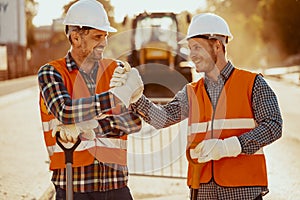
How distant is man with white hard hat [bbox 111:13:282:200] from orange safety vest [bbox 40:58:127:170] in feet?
1.31

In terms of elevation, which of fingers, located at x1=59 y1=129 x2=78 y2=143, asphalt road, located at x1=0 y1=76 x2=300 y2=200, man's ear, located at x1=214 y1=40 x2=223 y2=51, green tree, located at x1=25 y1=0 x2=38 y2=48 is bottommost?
green tree, located at x1=25 y1=0 x2=38 y2=48

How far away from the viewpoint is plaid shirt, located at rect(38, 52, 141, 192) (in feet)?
10.6

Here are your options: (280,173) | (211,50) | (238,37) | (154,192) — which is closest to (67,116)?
(211,50)

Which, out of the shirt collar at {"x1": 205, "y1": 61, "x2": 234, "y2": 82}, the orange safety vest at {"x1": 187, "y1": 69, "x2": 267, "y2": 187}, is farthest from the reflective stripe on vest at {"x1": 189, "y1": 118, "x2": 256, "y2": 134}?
the shirt collar at {"x1": 205, "y1": 61, "x2": 234, "y2": 82}

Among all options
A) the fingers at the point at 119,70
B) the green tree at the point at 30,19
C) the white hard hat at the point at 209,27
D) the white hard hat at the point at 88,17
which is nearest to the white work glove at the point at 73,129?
the fingers at the point at 119,70

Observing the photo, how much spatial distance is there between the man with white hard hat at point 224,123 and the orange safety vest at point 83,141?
1.31 ft

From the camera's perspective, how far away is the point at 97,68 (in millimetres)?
3531

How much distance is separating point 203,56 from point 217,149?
0.52 meters

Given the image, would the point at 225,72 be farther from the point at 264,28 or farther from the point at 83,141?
the point at 264,28

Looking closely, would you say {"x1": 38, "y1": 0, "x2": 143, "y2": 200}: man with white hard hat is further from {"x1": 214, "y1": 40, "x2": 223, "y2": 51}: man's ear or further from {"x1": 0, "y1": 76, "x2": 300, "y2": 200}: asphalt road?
{"x1": 0, "y1": 76, "x2": 300, "y2": 200}: asphalt road

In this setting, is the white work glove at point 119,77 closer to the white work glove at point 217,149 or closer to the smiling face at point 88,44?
the smiling face at point 88,44

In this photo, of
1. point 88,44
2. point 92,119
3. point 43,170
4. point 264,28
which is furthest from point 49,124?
point 264,28

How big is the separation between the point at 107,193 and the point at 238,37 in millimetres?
73940

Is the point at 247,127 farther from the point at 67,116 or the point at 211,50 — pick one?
the point at 67,116
